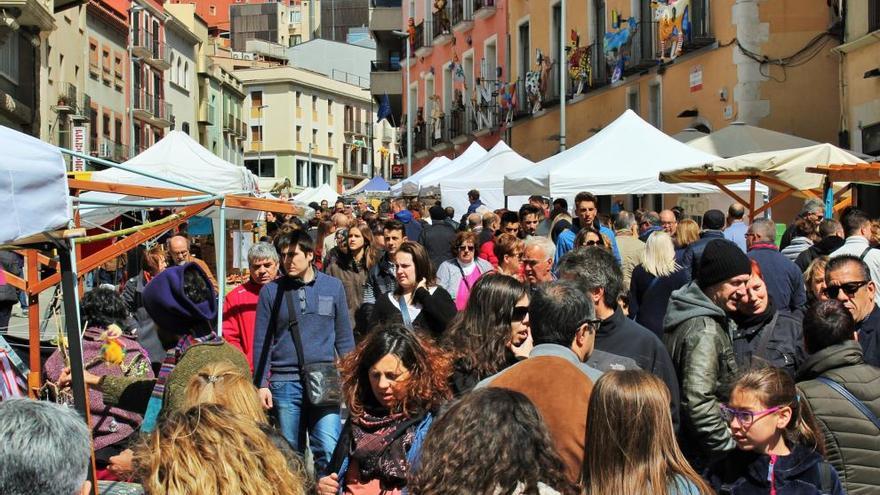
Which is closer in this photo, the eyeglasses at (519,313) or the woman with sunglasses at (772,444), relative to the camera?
the woman with sunglasses at (772,444)

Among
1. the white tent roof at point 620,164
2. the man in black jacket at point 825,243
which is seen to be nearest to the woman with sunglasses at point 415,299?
the man in black jacket at point 825,243

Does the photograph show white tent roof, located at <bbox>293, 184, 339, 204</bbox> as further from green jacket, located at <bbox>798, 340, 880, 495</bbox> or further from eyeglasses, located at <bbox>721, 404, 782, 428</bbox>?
eyeglasses, located at <bbox>721, 404, 782, 428</bbox>

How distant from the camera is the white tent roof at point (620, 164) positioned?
14.8 m

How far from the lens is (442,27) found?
42125 mm

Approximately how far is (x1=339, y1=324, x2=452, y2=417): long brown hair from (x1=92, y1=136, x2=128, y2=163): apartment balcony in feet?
153

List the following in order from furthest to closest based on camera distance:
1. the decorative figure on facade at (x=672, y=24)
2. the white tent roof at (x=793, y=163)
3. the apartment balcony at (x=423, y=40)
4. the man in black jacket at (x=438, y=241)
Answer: the apartment balcony at (x=423, y=40) → the decorative figure on facade at (x=672, y=24) → the man in black jacket at (x=438, y=241) → the white tent roof at (x=793, y=163)


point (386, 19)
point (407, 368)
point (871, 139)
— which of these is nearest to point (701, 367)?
point (407, 368)

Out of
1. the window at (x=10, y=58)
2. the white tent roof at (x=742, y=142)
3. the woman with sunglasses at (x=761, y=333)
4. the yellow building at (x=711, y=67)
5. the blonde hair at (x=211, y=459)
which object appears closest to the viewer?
the blonde hair at (x=211, y=459)

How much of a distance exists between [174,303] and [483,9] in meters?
32.2

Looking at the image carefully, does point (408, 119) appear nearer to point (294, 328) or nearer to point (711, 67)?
point (711, 67)

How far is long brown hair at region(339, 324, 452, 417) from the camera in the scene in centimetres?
513

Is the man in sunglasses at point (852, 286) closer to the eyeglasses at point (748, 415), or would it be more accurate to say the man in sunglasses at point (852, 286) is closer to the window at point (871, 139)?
the eyeglasses at point (748, 415)

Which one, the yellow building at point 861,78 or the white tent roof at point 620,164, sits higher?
the yellow building at point 861,78

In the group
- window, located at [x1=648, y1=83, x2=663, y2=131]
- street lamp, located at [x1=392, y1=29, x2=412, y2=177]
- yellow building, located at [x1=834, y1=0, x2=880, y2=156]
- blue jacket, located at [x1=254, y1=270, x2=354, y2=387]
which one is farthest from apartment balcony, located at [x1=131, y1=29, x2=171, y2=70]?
blue jacket, located at [x1=254, y1=270, x2=354, y2=387]
